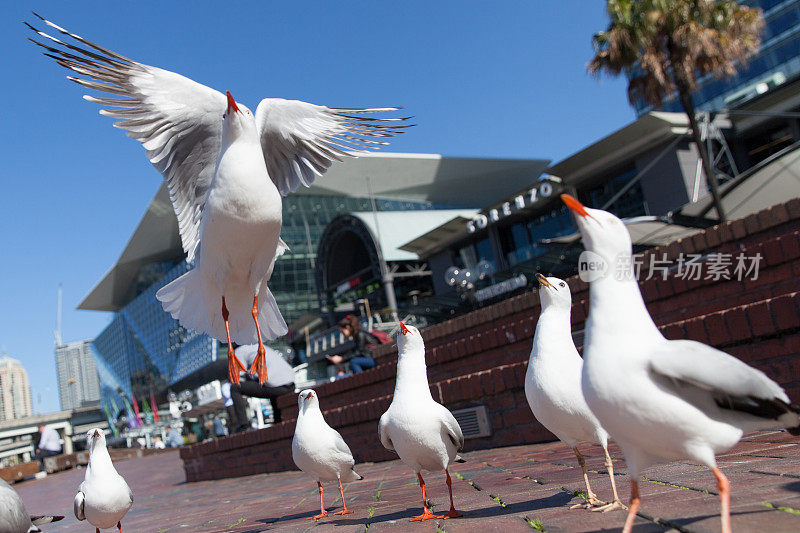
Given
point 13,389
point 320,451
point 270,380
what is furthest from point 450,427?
point 13,389

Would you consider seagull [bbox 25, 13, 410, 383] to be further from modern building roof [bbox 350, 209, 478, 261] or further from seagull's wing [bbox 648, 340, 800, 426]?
modern building roof [bbox 350, 209, 478, 261]

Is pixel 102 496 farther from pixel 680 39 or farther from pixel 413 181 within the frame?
pixel 413 181

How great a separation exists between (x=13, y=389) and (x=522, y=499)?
616 ft

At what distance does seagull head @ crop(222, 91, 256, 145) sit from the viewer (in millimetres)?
3875

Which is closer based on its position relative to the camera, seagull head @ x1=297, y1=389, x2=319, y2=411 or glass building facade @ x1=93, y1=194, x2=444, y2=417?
seagull head @ x1=297, y1=389, x2=319, y2=411

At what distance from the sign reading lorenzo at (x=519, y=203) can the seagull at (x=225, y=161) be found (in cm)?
1761

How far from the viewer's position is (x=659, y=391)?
1.69 meters

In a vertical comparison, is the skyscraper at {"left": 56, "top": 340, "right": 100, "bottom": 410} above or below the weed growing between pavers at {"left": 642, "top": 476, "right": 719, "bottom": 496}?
above

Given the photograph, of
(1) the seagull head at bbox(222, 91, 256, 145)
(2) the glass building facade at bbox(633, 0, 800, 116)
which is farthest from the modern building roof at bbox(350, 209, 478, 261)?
(1) the seagull head at bbox(222, 91, 256, 145)

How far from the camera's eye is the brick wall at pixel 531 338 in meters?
4.06

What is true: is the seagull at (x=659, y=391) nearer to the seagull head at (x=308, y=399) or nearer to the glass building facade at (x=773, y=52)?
the seagull head at (x=308, y=399)

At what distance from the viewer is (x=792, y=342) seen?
391 cm

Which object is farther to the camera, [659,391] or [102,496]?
[102,496]

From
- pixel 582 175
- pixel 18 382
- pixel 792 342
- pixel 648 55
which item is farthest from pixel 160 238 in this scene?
pixel 18 382
